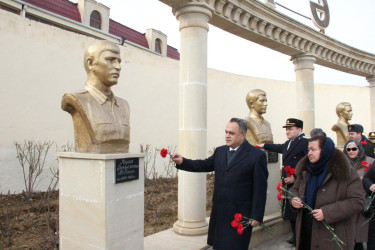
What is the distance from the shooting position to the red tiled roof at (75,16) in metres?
11.6

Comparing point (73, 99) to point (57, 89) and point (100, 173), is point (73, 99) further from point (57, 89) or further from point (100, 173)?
point (57, 89)

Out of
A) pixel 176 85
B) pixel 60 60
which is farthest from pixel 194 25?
pixel 176 85

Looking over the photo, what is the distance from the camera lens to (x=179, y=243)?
3.50 m

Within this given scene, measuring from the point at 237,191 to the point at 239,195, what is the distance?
38 mm

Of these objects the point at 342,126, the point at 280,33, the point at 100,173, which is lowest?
the point at 100,173

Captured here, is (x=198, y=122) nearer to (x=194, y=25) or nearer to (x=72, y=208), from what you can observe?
(x=194, y=25)

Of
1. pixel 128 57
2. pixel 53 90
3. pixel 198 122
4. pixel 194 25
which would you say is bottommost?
pixel 198 122

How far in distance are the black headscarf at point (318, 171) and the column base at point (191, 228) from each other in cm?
184

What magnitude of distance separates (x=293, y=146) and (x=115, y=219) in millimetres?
2458

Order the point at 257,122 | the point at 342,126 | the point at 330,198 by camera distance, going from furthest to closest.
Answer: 1. the point at 342,126
2. the point at 257,122
3. the point at 330,198

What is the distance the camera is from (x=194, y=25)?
390 cm

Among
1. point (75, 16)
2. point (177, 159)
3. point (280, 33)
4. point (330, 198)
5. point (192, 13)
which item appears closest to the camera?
point (330, 198)

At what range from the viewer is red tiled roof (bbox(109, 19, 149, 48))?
47.6 ft

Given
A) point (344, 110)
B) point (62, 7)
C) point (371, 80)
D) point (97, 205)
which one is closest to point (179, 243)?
point (97, 205)
